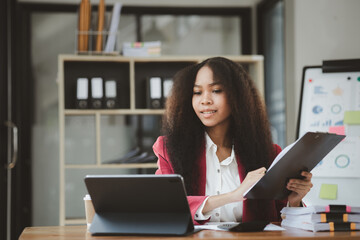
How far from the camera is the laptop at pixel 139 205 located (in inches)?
60.1

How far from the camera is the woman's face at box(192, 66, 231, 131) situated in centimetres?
203

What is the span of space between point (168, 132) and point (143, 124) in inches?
96.6

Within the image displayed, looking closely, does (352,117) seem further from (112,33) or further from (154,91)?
(112,33)

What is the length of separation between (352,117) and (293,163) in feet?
5.59

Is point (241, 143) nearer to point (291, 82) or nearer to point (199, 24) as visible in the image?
point (291, 82)

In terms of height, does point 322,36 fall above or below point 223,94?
above

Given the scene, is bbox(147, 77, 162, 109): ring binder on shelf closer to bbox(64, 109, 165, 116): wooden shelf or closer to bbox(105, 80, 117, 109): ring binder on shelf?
bbox(64, 109, 165, 116): wooden shelf

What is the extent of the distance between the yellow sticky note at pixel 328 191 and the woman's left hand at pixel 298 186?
4.65 ft

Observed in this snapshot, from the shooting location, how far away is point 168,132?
2146mm

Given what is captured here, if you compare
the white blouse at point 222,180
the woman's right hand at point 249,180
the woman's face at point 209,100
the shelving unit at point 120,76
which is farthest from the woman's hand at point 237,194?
the shelving unit at point 120,76

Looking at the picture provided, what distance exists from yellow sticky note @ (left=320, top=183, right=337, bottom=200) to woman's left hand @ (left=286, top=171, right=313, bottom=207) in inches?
55.8

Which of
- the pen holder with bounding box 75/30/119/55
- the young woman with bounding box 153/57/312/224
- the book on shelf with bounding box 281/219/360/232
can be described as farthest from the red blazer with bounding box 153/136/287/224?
the pen holder with bounding box 75/30/119/55

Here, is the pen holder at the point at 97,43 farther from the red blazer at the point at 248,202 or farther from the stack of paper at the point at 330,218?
the stack of paper at the point at 330,218

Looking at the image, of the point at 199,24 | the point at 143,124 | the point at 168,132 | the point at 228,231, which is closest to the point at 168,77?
the point at 143,124
